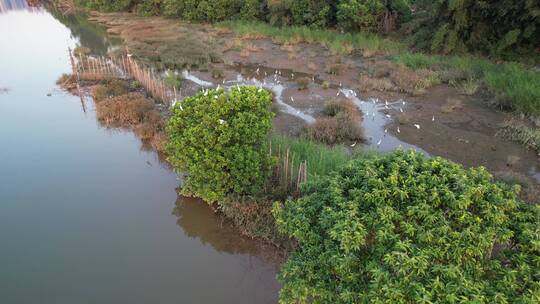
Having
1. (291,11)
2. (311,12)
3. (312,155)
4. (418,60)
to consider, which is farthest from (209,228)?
(291,11)

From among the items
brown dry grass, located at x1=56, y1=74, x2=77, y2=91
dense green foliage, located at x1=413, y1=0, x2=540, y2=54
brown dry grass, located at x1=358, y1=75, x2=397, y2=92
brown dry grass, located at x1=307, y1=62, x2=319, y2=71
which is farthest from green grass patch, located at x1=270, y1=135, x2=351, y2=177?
dense green foliage, located at x1=413, y1=0, x2=540, y2=54

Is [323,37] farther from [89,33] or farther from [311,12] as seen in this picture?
[89,33]

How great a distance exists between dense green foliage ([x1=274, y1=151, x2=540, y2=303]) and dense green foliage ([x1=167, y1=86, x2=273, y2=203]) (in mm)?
3145

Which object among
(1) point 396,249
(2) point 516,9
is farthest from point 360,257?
(2) point 516,9

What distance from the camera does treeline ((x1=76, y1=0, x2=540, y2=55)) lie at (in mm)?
17531

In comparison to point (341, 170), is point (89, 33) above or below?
below

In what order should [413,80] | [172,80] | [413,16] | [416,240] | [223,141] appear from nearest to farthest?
[416,240]
[223,141]
[413,80]
[172,80]
[413,16]

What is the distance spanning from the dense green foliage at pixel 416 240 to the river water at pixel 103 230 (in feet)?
8.18

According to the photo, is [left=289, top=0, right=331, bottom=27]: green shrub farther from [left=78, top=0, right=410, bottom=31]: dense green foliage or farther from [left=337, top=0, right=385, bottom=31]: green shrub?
[left=337, top=0, right=385, bottom=31]: green shrub

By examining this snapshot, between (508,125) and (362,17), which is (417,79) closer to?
(508,125)

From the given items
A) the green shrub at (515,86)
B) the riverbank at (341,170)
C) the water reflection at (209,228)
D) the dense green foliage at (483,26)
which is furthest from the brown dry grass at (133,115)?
the dense green foliage at (483,26)

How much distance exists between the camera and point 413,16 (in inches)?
939

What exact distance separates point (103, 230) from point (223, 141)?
3.50 metres

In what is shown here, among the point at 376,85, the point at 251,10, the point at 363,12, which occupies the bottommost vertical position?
the point at 376,85
